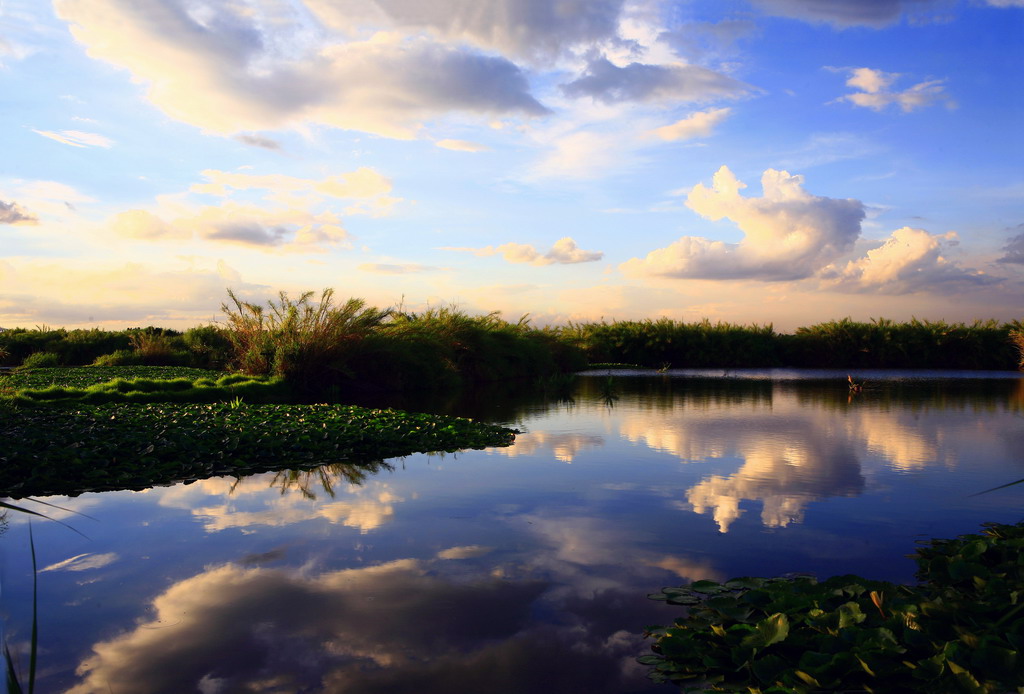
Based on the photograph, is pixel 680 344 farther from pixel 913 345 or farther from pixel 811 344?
pixel 913 345

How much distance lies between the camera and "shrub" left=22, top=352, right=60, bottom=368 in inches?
725

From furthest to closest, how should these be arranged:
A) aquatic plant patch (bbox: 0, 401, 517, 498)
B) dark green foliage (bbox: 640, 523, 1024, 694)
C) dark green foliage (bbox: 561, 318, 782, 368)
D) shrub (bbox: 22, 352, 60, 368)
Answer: dark green foliage (bbox: 561, 318, 782, 368) < shrub (bbox: 22, 352, 60, 368) < aquatic plant patch (bbox: 0, 401, 517, 498) < dark green foliage (bbox: 640, 523, 1024, 694)

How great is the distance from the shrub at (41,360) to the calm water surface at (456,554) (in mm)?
15649

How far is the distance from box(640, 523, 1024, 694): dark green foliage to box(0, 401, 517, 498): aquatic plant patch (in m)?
4.74

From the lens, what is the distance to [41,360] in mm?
18875

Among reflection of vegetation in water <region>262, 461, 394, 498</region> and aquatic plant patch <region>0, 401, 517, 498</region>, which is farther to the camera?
aquatic plant patch <region>0, 401, 517, 498</region>

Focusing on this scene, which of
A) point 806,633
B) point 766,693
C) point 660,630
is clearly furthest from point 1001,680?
point 660,630

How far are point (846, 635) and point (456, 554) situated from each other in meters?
2.11

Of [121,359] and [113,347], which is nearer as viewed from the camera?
[121,359]

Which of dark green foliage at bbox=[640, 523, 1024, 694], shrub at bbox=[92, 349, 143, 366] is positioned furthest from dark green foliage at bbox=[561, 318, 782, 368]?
dark green foliage at bbox=[640, 523, 1024, 694]

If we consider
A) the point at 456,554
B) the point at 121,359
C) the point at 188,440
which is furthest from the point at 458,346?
the point at 456,554

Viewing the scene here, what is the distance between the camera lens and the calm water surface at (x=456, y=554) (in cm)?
284

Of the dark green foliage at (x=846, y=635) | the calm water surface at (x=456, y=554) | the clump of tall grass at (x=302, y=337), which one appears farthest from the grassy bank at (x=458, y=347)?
the dark green foliage at (x=846, y=635)

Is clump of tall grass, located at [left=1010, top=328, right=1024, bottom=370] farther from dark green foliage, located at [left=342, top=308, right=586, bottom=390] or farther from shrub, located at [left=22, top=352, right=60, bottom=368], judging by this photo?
shrub, located at [left=22, top=352, right=60, bottom=368]
